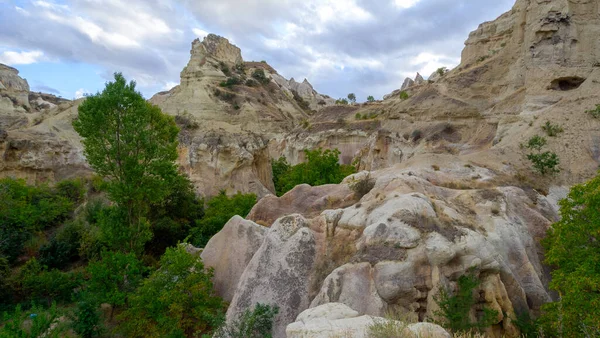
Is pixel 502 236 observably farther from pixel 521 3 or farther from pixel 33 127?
pixel 33 127

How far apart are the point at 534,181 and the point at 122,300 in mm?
16116

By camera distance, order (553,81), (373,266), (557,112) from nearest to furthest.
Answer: (373,266)
(557,112)
(553,81)

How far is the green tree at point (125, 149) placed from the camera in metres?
13.4

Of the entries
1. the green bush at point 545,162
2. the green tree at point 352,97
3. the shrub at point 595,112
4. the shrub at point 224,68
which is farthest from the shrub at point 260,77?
the green bush at point 545,162

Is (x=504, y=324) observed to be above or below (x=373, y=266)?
below

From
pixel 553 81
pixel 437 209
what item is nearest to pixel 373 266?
pixel 437 209

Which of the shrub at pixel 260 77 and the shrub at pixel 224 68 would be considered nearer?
the shrub at pixel 224 68

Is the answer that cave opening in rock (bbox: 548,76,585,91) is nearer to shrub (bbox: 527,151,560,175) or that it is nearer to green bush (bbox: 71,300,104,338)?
shrub (bbox: 527,151,560,175)

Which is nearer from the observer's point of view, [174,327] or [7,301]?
[174,327]

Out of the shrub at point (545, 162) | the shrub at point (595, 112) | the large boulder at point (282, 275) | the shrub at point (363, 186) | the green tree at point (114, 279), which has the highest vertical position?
the shrub at point (595, 112)

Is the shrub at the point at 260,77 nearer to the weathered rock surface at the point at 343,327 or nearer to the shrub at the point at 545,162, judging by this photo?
the shrub at the point at 545,162

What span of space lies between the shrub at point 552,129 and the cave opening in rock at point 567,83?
6.01 meters

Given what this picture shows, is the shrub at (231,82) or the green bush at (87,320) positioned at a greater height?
the shrub at (231,82)

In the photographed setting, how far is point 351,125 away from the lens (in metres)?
41.0
